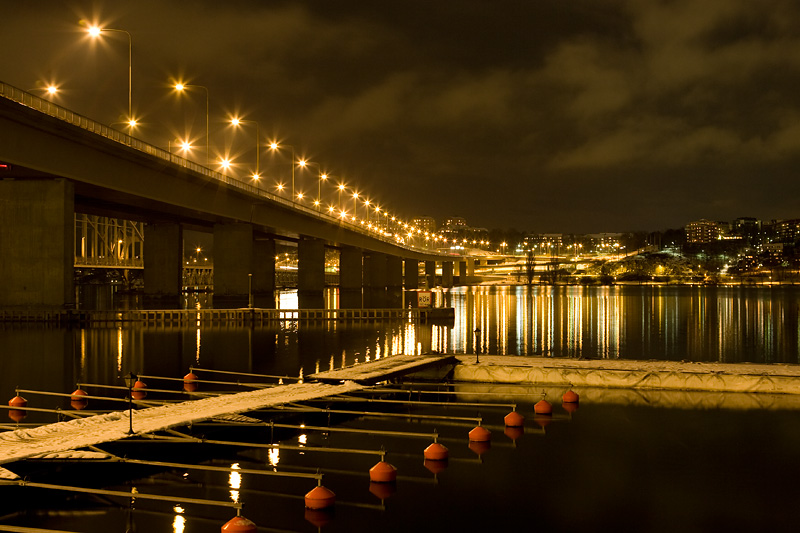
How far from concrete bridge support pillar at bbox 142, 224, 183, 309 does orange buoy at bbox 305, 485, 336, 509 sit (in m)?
89.0

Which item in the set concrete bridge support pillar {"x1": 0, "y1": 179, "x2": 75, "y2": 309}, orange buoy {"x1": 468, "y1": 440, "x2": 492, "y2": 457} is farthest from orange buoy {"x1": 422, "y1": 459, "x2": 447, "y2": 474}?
concrete bridge support pillar {"x1": 0, "y1": 179, "x2": 75, "y2": 309}

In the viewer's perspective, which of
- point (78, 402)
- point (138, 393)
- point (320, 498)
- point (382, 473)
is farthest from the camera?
point (138, 393)

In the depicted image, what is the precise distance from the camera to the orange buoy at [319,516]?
49.4 ft

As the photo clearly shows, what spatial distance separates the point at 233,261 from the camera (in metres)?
93.4

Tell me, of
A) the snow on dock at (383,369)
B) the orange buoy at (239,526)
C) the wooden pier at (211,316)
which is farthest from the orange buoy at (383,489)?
the wooden pier at (211,316)

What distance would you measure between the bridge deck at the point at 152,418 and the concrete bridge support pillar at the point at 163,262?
76534 mm

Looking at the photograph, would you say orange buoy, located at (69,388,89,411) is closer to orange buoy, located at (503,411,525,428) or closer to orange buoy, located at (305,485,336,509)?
orange buoy, located at (305,485,336,509)

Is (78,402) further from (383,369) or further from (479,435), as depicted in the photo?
(479,435)

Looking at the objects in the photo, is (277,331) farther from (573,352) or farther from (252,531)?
(252,531)

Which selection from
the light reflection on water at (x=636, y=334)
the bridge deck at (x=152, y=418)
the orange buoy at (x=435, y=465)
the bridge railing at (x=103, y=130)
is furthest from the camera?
the bridge railing at (x=103, y=130)

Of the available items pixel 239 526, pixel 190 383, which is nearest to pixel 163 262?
pixel 190 383

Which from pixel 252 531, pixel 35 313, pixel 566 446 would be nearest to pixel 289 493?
pixel 252 531

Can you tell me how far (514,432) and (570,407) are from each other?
4.69 metres

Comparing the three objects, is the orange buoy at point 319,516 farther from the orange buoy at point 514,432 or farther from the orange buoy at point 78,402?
the orange buoy at point 78,402
